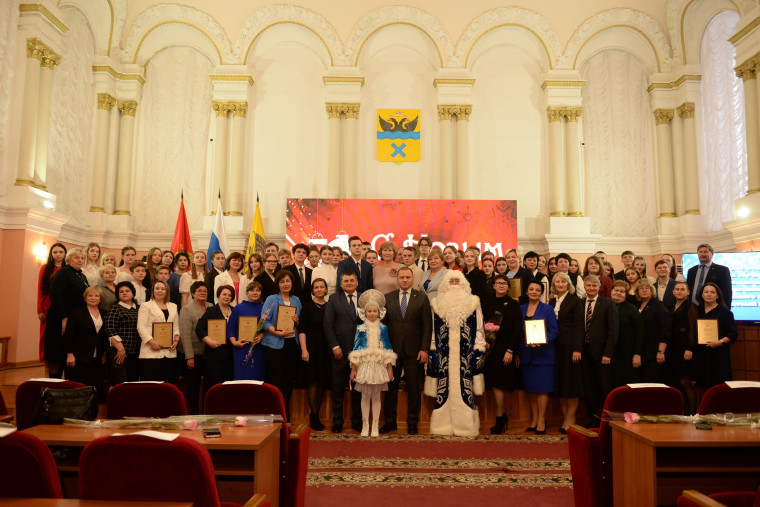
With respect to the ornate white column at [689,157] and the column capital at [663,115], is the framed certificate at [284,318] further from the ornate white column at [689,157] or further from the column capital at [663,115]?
the column capital at [663,115]

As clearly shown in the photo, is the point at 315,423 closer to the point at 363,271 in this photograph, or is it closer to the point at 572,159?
the point at 363,271

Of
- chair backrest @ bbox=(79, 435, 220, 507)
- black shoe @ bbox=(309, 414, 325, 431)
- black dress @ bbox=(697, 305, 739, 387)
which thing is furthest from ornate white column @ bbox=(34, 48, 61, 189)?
black dress @ bbox=(697, 305, 739, 387)

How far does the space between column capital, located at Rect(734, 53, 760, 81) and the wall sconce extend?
12087mm

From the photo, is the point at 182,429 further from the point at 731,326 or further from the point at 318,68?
the point at 318,68

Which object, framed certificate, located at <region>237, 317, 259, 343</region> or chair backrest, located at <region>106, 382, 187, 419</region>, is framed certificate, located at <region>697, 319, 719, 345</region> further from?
chair backrest, located at <region>106, 382, 187, 419</region>

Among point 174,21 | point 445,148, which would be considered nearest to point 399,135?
point 445,148

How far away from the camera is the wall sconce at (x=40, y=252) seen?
9.12m

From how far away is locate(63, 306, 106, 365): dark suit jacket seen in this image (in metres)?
5.27

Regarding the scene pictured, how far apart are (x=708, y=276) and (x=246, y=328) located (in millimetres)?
5373

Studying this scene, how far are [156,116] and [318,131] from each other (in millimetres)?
3464

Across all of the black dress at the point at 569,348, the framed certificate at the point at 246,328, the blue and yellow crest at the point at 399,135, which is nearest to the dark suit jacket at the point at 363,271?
the framed certificate at the point at 246,328

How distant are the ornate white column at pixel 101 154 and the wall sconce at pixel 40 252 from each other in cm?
243

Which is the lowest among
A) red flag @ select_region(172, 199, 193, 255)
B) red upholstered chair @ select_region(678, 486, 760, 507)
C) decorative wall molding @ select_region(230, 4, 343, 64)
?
red upholstered chair @ select_region(678, 486, 760, 507)

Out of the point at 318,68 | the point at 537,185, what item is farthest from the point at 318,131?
the point at 537,185
